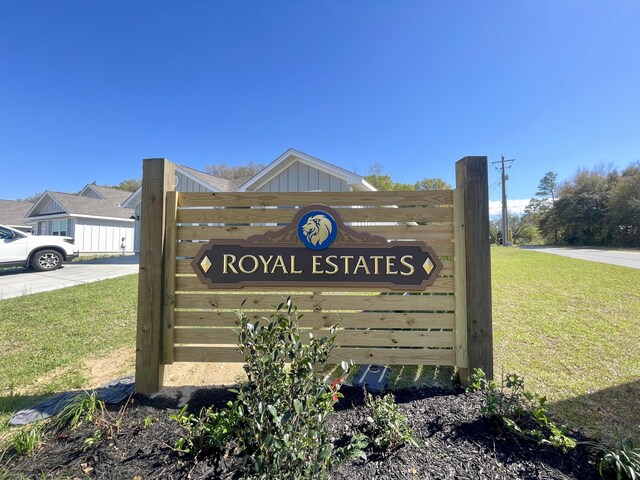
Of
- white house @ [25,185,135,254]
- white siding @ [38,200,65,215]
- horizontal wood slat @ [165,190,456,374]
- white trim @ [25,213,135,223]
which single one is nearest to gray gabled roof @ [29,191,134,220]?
white house @ [25,185,135,254]

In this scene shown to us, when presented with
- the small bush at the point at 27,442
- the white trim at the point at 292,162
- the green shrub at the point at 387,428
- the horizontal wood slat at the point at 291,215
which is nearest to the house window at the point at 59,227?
the white trim at the point at 292,162

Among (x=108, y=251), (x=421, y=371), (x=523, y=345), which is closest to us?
(x=421, y=371)

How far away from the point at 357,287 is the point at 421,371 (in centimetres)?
123

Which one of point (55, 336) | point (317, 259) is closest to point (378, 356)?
point (317, 259)

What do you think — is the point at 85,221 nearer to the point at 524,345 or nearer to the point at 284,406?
the point at 284,406

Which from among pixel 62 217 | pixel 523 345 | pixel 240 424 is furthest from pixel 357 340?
pixel 62 217

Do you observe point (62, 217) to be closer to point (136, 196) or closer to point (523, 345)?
point (136, 196)

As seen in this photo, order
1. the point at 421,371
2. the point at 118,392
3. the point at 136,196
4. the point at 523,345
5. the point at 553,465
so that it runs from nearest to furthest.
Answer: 1. the point at 553,465
2. the point at 118,392
3. the point at 421,371
4. the point at 523,345
5. the point at 136,196

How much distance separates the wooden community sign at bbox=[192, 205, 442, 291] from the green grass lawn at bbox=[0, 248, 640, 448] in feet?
3.53

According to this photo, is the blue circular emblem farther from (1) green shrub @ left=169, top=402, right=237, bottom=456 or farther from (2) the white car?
(2) the white car

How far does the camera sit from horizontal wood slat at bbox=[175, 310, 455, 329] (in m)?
2.57

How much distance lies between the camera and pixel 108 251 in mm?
21094

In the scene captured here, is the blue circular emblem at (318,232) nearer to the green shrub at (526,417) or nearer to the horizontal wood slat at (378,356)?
the horizontal wood slat at (378,356)

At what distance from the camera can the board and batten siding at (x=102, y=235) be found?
19328 mm
